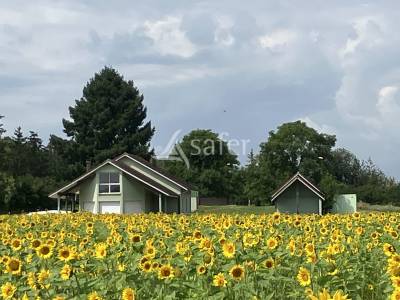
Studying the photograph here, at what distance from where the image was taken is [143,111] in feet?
259

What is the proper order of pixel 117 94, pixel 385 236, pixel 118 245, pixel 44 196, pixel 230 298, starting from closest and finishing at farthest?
pixel 230 298
pixel 118 245
pixel 385 236
pixel 44 196
pixel 117 94

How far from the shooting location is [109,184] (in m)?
51.2

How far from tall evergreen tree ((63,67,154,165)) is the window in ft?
69.3

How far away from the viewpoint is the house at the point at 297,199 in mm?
52500

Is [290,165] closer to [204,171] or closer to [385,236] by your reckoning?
[204,171]

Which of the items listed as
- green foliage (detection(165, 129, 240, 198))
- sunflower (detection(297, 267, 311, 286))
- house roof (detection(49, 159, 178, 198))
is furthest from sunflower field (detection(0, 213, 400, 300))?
green foliage (detection(165, 129, 240, 198))

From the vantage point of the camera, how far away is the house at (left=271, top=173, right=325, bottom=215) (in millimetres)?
52500

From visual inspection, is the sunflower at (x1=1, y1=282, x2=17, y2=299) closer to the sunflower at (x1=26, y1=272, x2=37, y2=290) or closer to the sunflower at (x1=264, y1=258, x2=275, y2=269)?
the sunflower at (x1=26, y1=272, x2=37, y2=290)

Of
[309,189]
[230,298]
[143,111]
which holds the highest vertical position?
[143,111]

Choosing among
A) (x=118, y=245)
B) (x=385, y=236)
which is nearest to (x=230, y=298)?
(x=118, y=245)

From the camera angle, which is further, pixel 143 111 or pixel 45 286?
pixel 143 111

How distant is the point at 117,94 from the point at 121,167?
28.6m

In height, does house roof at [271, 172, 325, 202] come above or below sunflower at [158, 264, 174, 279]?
above

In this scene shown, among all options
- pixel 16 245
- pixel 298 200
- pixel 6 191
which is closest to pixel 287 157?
pixel 298 200
